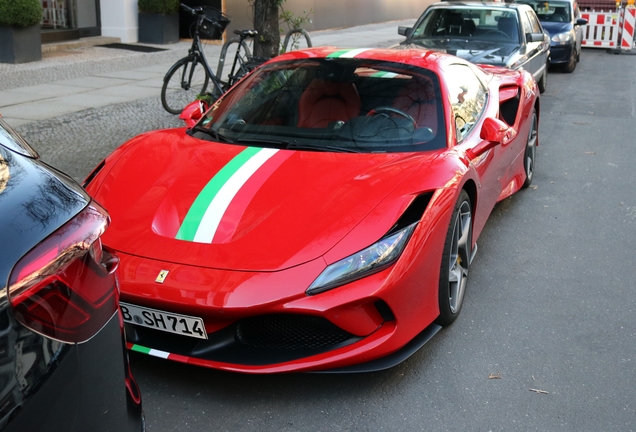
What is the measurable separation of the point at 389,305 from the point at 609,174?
4.77m

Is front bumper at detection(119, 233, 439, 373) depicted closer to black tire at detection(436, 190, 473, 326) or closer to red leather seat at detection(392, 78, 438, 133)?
black tire at detection(436, 190, 473, 326)

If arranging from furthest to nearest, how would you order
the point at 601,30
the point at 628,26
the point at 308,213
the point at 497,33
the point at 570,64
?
the point at 601,30 < the point at 628,26 < the point at 570,64 < the point at 497,33 < the point at 308,213

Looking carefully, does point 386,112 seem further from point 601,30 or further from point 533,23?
point 601,30

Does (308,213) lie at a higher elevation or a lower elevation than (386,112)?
lower

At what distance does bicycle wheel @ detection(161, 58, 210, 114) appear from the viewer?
9094mm

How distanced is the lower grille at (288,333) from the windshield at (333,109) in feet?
4.17

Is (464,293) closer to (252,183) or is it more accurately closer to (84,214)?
(252,183)

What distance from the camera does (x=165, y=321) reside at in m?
3.01

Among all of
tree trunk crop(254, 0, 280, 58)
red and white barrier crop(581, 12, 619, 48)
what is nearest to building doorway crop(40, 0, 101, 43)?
tree trunk crop(254, 0, 280, 58)

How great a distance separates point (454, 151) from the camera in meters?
4.03

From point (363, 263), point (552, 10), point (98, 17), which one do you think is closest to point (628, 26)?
point (552, 10)

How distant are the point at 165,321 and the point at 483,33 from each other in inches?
320

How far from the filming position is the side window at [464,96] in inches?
173

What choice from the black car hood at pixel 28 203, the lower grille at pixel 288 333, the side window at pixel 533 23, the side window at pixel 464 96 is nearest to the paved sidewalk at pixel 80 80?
the side window at pixel 464 96
